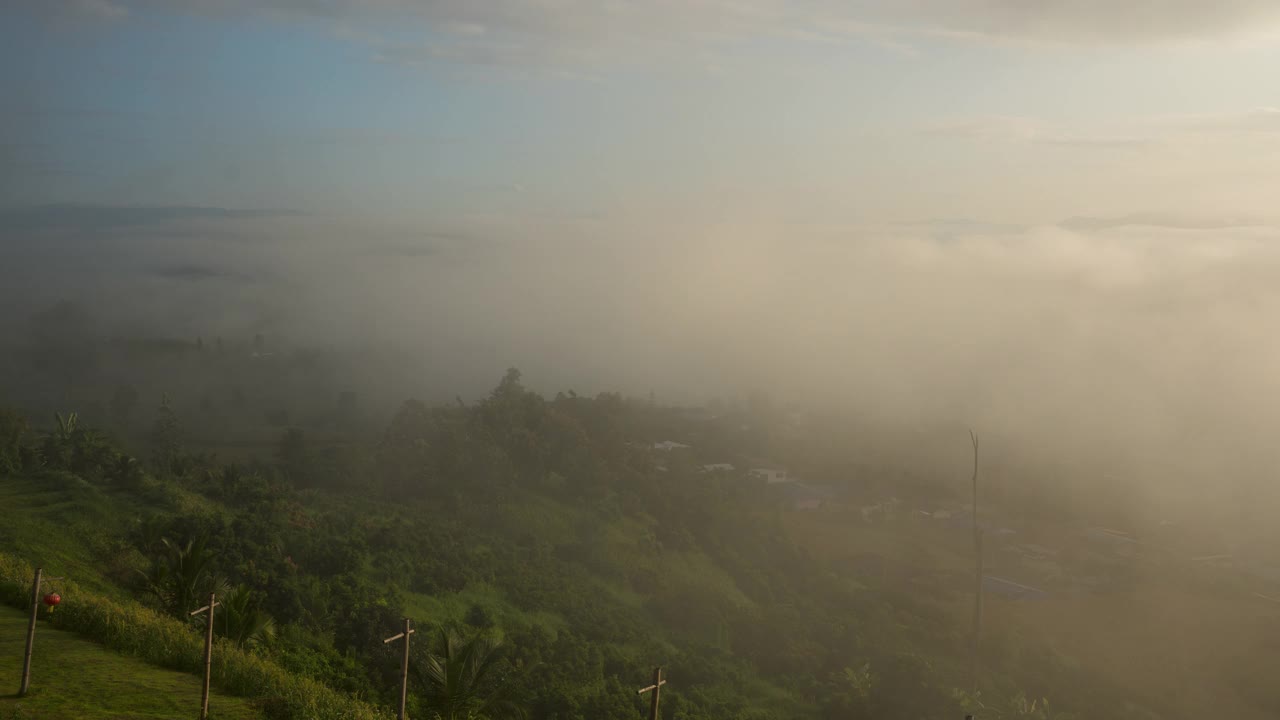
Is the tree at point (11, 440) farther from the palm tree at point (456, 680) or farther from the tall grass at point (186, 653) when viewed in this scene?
the palm tree at point (456, 680)

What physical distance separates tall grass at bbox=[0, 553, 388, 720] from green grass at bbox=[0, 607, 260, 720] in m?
0.33

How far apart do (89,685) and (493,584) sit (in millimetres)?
22486

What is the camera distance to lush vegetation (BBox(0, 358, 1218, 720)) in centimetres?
2395

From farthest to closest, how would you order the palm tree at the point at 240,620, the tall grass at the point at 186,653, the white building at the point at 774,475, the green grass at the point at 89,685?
1. the white building at the point at 774,475
2. the palm tree at the point at 240,620
3. the tall grass at the point at 186,653
4. the green grass at the point at 89,685

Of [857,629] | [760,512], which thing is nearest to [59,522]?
[857,629]

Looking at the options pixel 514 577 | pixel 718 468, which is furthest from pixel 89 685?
pixel 718 468

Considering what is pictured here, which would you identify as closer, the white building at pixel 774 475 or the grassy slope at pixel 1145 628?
the grassy slope at pixel 1145 628

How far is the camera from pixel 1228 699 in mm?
39031

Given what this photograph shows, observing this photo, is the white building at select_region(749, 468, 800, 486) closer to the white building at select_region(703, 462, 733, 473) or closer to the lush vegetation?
the white building at select_region(703, 462, 733, 473)

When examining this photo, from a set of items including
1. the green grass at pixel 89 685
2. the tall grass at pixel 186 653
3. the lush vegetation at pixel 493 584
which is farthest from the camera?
the lush vegetation at pixel 493 584

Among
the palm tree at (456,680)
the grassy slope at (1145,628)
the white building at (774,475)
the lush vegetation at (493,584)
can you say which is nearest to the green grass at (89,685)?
the lush vegetation at (493,584)

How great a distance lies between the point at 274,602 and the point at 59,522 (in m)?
10.4

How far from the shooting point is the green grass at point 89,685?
52.1 feet

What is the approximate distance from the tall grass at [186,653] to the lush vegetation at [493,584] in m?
0.07
